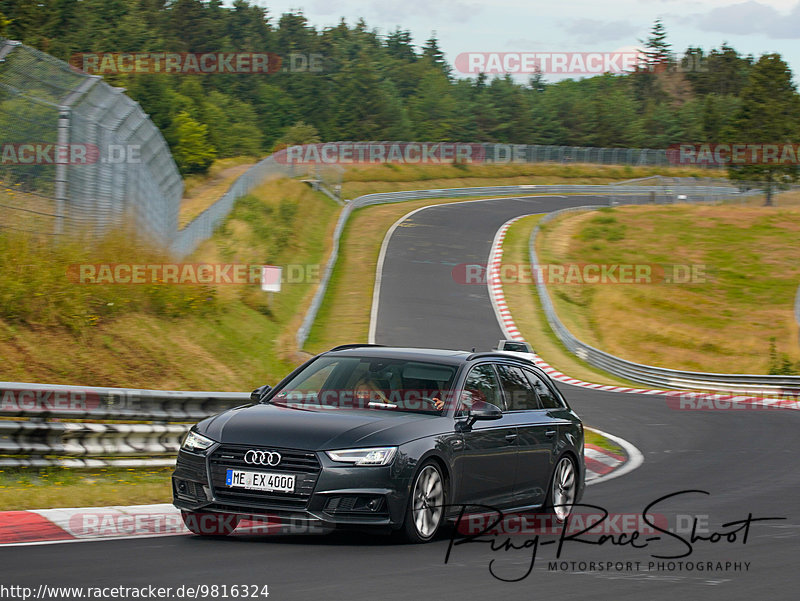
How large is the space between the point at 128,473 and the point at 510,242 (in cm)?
4162

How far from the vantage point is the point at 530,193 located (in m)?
80.5

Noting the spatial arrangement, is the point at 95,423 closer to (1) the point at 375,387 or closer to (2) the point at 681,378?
(1) the point at 375,387

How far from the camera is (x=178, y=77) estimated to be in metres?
88.2

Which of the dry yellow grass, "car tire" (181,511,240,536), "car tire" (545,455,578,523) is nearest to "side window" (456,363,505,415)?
"car tire" (545,455,578,523)

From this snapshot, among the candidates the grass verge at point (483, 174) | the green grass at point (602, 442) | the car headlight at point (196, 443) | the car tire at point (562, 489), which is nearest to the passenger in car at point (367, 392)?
the car headlight at point (196, 443)

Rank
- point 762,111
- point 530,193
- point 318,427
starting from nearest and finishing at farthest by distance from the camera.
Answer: point 318,427 → point 530,193 → point 762,111

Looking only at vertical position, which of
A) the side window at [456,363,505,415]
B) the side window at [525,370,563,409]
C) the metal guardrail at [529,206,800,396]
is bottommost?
the metal guardrail at [529,206,800,396]

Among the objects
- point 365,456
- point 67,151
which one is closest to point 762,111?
point 67,151

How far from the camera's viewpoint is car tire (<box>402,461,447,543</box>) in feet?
26.2

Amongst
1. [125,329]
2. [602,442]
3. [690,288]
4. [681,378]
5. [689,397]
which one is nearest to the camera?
[125,329]

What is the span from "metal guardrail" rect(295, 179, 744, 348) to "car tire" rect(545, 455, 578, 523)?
2389 centimetres

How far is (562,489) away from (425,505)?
100 inches

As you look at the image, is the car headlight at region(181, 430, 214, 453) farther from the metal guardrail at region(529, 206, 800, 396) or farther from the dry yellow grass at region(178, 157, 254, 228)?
the metal guardrail at region(529, 206, 800, 396)

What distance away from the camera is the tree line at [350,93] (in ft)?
256
